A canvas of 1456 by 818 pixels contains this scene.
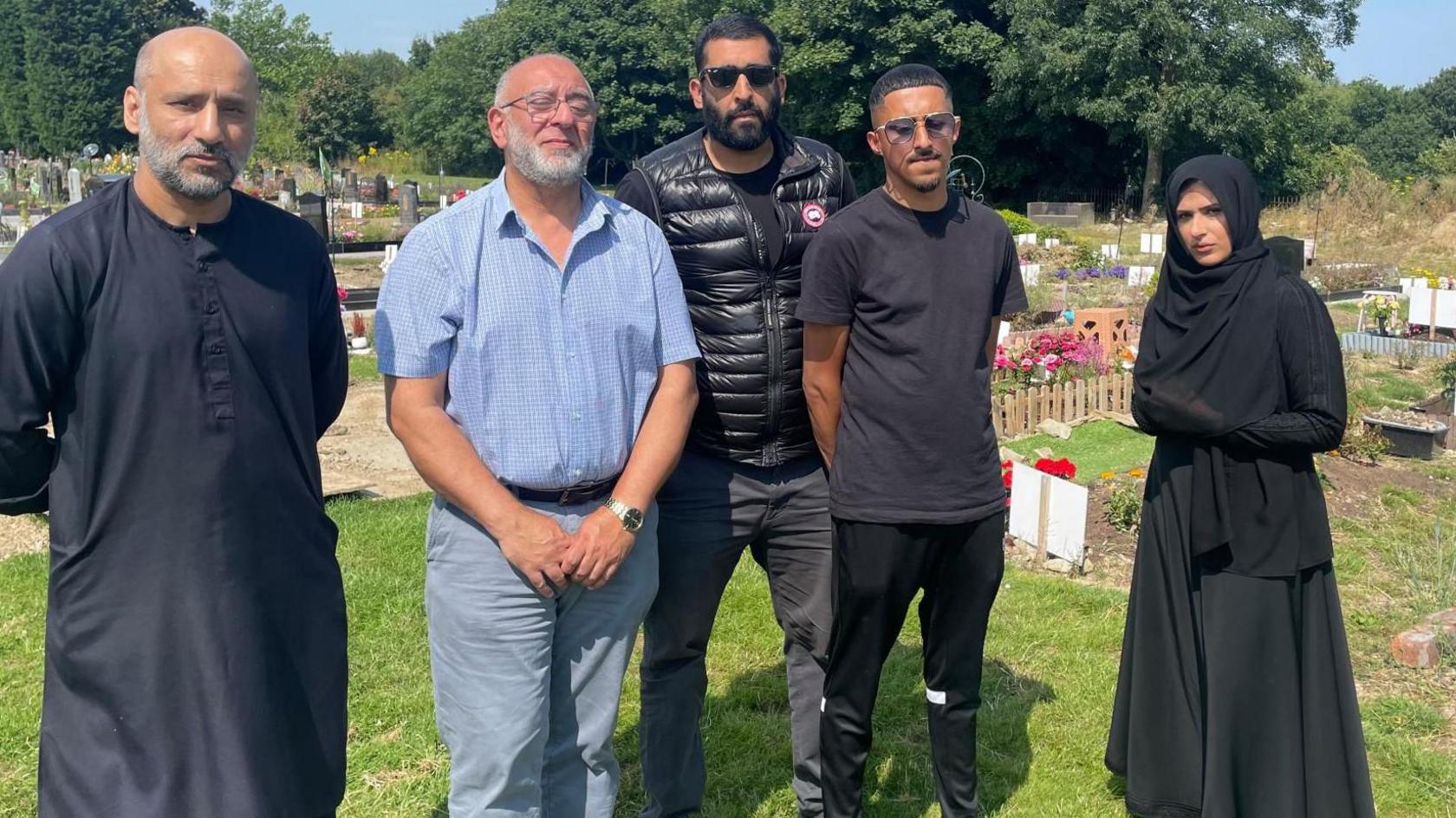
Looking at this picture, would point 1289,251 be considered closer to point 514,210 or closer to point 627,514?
point 627,514

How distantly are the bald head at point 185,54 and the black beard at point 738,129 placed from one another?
133 centimetres

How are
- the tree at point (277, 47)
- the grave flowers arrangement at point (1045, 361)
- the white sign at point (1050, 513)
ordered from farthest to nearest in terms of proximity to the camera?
A: the tree at point (277, 47)
the grave flowers arrangement at point (1045, 361)
the white sign at point (1050, 513)

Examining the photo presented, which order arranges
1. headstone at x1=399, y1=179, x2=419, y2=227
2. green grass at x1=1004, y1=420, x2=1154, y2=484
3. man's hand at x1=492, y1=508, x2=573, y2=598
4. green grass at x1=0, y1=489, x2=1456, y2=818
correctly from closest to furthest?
man's hand at x1=492, y1=508, x2=573, y2=598 → green grass at x1=0, y1=489, x2=1456, y2=818 → green grass at x1=1004, y1=420, x2=1154, y2=484 → headstone at x1=399, y1=179, x2=419, y2=227

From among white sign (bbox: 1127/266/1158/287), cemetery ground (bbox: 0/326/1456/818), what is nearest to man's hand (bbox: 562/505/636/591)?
cemetery ground (bbox: 0/326/1456/818)

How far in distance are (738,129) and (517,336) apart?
3.34ft

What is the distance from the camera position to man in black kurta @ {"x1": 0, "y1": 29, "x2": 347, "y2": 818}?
7.73 feet

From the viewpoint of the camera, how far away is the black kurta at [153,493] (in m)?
2.35

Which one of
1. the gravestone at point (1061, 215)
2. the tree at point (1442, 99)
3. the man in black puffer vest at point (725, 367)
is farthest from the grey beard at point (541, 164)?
the tree at point (1442, 99)

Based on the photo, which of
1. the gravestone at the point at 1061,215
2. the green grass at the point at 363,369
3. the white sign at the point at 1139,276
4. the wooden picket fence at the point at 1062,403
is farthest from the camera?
the gravestone at the point at 1061,215

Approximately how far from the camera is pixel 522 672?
279 cm

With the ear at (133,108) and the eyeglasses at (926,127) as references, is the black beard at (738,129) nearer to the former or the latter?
the eyeglasses at (926,127)

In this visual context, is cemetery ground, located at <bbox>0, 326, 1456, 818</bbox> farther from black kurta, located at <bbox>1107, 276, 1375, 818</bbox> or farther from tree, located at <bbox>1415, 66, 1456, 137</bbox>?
tree, located at <bbox>1415, 66, 1456, 137</bbox>

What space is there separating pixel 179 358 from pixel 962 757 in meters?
2.39

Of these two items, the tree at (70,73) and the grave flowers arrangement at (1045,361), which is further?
the tree at (70,73)
